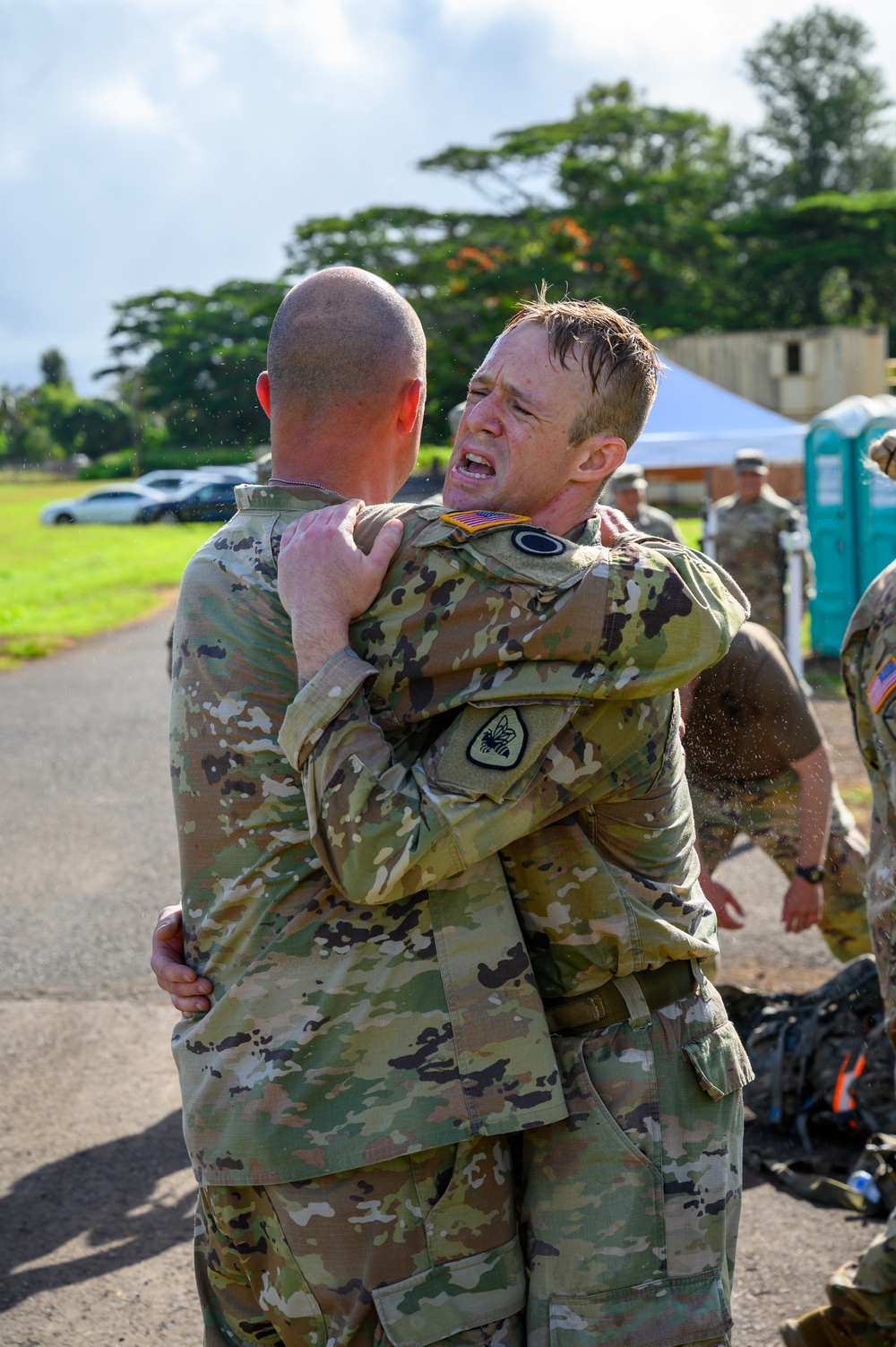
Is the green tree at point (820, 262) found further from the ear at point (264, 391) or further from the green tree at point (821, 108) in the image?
the ear at point (264, 391)

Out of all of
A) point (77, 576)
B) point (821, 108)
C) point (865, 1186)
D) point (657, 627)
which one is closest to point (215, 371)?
point (657, 627)

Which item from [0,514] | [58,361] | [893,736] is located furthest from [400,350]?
[58,361]

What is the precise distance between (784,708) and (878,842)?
1108 millimetres

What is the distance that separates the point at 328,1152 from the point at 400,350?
3.81ft

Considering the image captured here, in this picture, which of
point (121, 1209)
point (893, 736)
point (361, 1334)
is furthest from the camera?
point (121, 1209)

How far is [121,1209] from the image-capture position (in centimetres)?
391

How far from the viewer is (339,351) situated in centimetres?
189

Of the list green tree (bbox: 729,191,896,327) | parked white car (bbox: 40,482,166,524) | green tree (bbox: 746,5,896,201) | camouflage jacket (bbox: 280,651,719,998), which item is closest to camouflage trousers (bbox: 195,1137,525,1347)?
camouflage jacket (bbox: 280,651,719,998)

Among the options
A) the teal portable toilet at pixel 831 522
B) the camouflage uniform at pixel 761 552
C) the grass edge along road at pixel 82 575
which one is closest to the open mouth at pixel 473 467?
the grass edge along road at pixel 82 575

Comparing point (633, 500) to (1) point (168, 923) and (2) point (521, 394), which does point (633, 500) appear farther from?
(1) point (168, 923)

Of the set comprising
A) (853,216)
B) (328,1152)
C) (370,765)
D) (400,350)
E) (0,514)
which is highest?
(853,216)

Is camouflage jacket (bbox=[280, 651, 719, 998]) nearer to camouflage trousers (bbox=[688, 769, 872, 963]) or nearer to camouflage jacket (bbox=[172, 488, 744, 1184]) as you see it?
camouflage jacket (bbox=[172, 488, 744, 1184])

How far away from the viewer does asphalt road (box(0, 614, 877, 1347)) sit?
11.2ft

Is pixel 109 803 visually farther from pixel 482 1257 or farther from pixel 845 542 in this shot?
pixel 845 542
